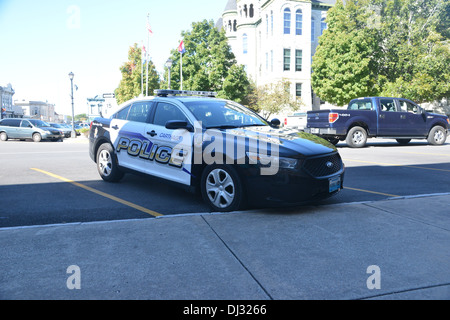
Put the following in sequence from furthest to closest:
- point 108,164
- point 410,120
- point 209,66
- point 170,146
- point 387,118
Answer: point 209,66 → point 410,120 → point 387,118 → point 108,164 → point 170,146

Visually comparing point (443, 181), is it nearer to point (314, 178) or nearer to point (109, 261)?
point (314, 178)

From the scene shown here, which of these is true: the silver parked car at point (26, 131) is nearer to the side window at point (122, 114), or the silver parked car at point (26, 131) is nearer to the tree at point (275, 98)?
the tree at point (275, 98)

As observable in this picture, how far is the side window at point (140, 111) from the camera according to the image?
21.8ft

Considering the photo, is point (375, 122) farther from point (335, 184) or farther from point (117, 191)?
point (117, 191)

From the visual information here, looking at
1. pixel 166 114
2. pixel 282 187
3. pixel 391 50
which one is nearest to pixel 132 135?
pixel 166 114

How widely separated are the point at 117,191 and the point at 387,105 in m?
12.9

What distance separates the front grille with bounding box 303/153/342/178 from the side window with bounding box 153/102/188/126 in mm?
2080

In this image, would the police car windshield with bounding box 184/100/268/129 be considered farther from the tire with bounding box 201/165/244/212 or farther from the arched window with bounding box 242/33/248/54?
the arched window with bounding box 242/33/248/54

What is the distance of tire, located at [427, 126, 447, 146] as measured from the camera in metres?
16.5

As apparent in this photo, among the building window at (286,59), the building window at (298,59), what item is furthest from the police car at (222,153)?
the building window at (298,59)

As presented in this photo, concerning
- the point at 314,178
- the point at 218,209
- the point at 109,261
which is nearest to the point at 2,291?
the point at 109,261

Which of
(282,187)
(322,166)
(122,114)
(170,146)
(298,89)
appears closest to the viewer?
(282,187)

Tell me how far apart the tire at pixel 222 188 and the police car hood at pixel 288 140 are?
0.57 m

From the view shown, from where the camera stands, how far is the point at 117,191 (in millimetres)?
6809
